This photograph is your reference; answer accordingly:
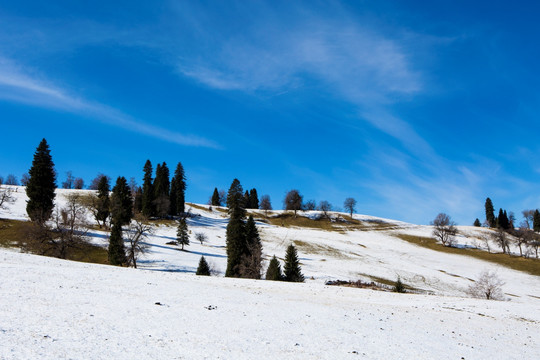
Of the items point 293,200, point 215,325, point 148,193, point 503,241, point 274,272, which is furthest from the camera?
point 293,200

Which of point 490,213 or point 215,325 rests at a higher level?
point 490,213

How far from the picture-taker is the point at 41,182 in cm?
7075

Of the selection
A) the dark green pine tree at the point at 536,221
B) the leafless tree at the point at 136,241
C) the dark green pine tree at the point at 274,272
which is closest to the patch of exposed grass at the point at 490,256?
the dark green pine tree at the point at 274,272

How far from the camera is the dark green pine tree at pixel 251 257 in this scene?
50.0 metres

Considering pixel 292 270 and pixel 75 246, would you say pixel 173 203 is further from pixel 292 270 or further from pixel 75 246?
pixel 292 270

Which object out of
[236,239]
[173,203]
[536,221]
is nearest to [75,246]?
[236,239]

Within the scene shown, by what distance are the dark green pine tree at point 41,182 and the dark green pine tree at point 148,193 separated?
128ft

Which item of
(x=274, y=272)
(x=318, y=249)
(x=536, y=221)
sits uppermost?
(x=536, y=221)

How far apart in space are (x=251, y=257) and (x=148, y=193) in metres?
72.4

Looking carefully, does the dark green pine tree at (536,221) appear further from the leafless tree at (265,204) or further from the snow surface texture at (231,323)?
the snow surface texture at (231,323)

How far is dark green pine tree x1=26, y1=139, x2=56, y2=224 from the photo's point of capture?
2731 inches

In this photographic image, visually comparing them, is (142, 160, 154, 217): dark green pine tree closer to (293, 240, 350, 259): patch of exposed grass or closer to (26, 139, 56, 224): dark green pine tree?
(26, 139, 56, 224): dark green pine tree

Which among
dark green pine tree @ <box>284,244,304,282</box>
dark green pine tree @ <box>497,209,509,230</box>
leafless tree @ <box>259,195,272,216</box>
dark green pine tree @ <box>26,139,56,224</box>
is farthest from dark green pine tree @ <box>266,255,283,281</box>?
dark green pine tree @ <box>497,209,509,230</box>

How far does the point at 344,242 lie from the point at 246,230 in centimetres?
5527
